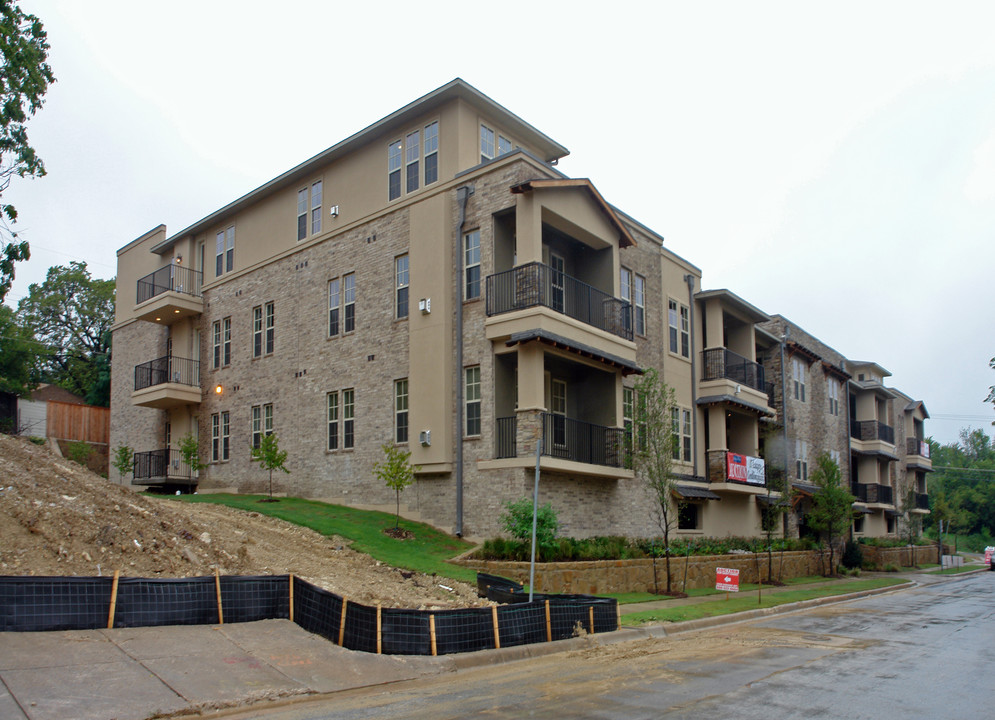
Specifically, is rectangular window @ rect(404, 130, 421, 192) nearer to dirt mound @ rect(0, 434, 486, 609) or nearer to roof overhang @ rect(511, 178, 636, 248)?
roof overhang @ rect(511, 178, 636, 248)

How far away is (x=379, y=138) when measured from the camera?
87.2 feet

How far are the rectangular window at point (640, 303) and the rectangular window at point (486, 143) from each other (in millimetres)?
7009

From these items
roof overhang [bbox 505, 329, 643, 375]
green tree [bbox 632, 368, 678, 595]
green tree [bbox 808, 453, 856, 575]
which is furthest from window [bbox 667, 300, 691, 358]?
green tree [bbox 632, 368, 678, 595]

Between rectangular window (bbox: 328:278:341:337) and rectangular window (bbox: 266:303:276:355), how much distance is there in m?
3.28

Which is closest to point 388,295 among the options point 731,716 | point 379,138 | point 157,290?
point 379,138

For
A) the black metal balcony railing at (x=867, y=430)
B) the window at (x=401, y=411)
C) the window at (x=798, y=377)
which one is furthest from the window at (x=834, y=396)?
the window at (x=401, y=411)

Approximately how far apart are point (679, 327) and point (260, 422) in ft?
52.6

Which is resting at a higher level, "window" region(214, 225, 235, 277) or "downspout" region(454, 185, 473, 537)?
"window" region(214, 225, 235, 277)

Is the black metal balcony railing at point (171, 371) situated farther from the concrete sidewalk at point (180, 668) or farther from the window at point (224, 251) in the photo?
the concrete sidewalk at point (180, 668)

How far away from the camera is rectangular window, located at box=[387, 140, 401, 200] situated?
2588cm

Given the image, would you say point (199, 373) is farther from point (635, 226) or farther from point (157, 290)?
point (635, 226)

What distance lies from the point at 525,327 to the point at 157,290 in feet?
68.7

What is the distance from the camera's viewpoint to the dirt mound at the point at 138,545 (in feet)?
39.4

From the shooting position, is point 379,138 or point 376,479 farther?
point 379,138
